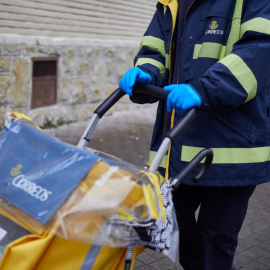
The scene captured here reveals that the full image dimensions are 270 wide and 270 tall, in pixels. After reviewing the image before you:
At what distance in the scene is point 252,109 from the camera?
2516mm

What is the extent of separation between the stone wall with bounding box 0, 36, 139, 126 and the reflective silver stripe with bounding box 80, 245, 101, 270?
16.0 feet

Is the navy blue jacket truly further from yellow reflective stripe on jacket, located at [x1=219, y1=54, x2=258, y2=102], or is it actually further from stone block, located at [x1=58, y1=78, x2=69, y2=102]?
stone block, located at [x1=58, y1=78, x2=69, y2=102]

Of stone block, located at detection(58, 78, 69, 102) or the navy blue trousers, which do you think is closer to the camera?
Answer: the navy blue trousers

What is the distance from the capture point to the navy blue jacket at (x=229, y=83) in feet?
7.64

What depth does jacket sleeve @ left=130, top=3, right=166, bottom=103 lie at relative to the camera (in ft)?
9.07

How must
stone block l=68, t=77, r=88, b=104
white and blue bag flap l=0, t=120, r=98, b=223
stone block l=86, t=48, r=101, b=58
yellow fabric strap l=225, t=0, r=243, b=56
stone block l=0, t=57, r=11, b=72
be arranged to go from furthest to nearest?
stone block l=86, t=48, r=101, b=58 → stone block l=68, t=77, r=88, b=104 → stone block l=0, t=57, r=11, b=72 → yellow fabric strap l=225, t=0, r=243, b=56 → white and blue bag flap l=0, t=120, r=98, b=223

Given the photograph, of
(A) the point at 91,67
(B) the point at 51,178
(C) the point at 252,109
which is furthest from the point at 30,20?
(B) the point at 51,178

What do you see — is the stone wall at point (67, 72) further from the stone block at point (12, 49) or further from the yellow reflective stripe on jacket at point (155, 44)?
the yellow reflective stripe on jacket at point (155, 44)

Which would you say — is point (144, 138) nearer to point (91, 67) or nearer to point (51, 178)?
point (91, 67)

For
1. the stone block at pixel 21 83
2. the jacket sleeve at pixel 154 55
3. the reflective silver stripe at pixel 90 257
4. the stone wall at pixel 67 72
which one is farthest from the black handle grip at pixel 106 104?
the stone block at pixel 21 83

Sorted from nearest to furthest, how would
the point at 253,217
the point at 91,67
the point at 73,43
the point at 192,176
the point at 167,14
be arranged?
the point at 192,176 → the point at 167,14 → the point at 253,217 → the point at 73,43 → the point at 91,67

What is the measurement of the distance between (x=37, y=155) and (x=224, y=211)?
1.08 meters

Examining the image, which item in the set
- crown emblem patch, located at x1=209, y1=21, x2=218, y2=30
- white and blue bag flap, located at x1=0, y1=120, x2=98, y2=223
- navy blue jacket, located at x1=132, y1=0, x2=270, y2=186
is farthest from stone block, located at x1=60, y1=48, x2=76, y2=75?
white and blue bag flap, located at x1=0, y1=120, x2=98, y2=223

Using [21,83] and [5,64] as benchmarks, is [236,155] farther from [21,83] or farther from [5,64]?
[21,83]
